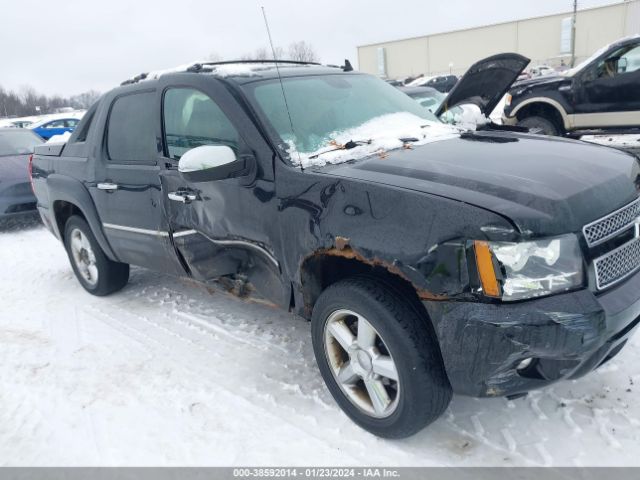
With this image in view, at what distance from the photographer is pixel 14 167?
815 cm

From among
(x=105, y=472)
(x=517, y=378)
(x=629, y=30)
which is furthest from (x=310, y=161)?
(x=629, y=30)

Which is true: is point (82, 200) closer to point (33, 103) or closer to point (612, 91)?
point (612, 91)

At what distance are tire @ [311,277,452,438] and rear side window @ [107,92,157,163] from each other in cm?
190

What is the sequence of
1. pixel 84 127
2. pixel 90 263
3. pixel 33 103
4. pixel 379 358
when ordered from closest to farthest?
pixel 379 358 → pixel 84 127 → pixel 90 263 → pixel 33 103

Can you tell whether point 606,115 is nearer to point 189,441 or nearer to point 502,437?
point 502,437

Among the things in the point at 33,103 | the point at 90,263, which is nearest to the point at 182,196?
the point at 90,263

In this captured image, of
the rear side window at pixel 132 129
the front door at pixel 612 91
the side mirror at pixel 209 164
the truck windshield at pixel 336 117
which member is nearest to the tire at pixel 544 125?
the front door at pixel 612 91

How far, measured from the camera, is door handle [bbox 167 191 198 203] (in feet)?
10.7

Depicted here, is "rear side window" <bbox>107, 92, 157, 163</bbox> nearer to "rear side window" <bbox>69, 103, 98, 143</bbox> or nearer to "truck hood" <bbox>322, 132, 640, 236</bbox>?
"rear side window" <bbox>69, 103, 98, 143</bbox>

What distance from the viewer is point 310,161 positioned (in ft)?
8.99

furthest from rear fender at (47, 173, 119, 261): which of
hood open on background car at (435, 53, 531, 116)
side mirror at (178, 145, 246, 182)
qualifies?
hood open on background car at (435, 53, 531, 116)

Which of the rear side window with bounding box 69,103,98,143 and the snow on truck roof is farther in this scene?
the rear side window with bounding box 69,103,98,143

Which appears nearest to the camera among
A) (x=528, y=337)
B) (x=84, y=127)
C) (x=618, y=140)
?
(x=528, y=337)

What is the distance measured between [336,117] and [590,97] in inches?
265
